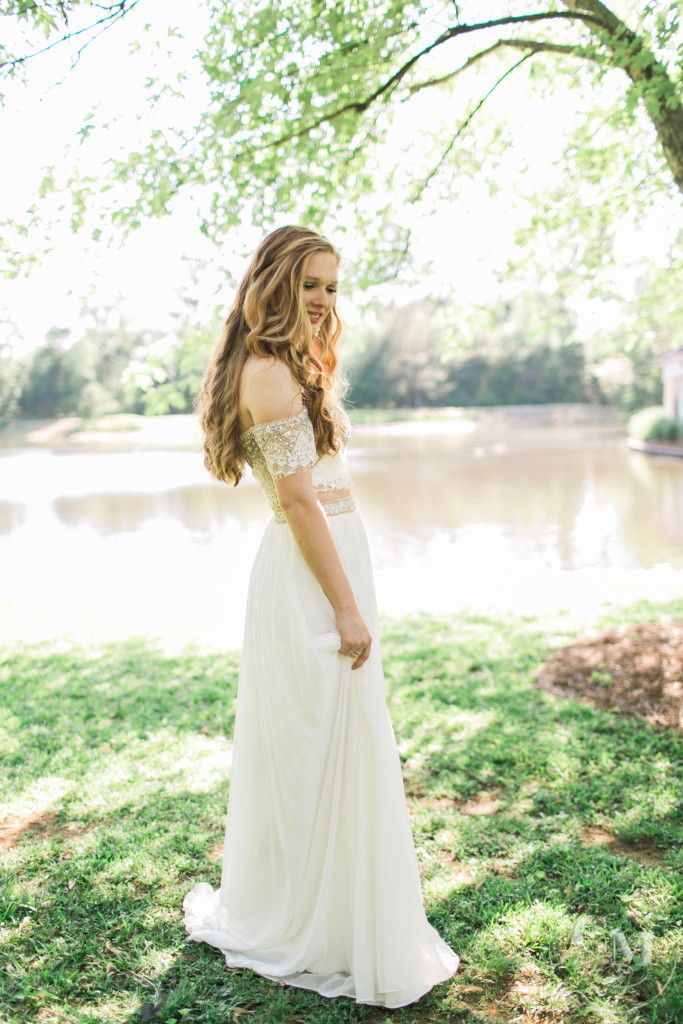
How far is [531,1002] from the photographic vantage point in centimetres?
211

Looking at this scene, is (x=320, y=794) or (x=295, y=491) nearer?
(x=295, y=491)

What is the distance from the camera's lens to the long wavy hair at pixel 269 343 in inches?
82.7

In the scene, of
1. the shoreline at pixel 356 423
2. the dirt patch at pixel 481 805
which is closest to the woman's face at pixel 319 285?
the dirt patch at pixel 481 805

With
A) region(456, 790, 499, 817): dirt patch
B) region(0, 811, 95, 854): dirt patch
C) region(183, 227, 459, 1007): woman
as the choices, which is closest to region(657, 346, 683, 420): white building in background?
region(456, 790, 499, 817): dirt patch

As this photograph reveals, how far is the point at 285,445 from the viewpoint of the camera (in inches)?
80.9

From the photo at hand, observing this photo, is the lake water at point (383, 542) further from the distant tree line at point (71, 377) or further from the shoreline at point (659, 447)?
the distant tree line at point (71, 377)

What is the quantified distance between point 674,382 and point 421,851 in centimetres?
3408

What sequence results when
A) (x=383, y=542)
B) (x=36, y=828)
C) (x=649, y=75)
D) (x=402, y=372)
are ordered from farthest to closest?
(x=402, y=372)
(x=383, y=542)
(x=649, y=75)
(x=36, y=828)

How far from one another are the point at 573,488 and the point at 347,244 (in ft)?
42.9

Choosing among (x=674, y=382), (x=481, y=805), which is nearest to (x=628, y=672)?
(x=481, y=805)

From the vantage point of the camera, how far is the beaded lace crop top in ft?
6.75

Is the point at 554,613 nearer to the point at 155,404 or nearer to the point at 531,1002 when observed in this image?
the point at 155,404

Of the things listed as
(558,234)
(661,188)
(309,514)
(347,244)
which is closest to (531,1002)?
(309,514)

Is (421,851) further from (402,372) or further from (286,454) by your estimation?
(402,372)
